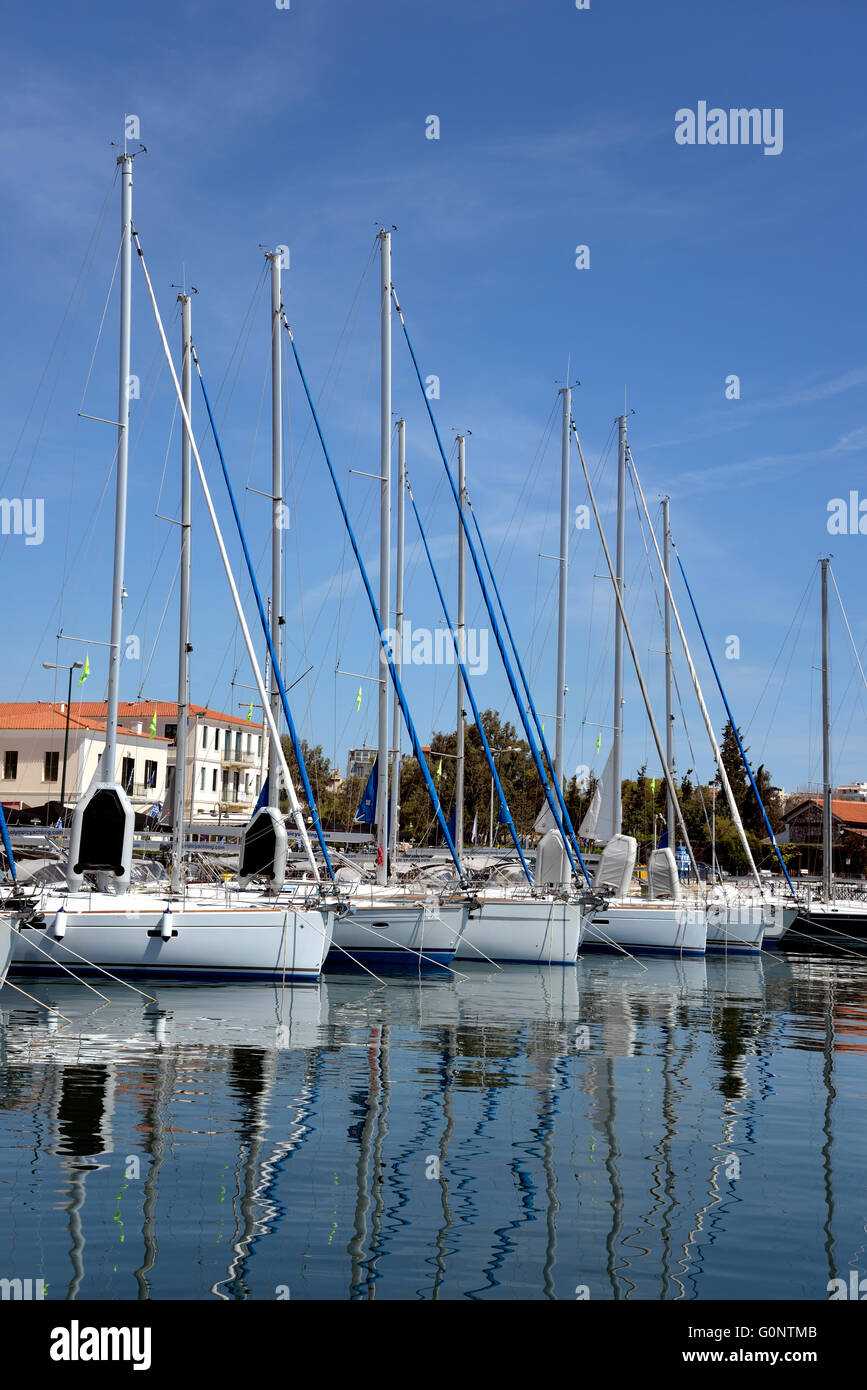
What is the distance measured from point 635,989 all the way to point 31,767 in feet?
234

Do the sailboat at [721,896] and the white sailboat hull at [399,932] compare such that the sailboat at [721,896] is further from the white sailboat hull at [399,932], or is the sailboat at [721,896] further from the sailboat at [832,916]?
the white sailboat hull at [399,932]

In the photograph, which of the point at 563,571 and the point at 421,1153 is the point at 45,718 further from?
the point at 421,1153

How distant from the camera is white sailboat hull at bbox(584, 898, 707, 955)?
38.1m

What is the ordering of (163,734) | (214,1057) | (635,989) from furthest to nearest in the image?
(163,734) < (635,989) < (214,1057)

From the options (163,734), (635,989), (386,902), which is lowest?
(635,989)

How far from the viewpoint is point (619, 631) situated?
149 feet

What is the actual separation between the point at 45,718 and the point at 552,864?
67717mm

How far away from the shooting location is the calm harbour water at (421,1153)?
980cm

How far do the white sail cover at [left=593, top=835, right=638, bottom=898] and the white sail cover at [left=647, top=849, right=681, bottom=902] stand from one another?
Answer: 1929 mm

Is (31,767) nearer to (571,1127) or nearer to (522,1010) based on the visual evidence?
(522,1010)

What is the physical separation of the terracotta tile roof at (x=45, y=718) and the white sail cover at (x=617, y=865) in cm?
5501

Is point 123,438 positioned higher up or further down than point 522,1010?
higher up
